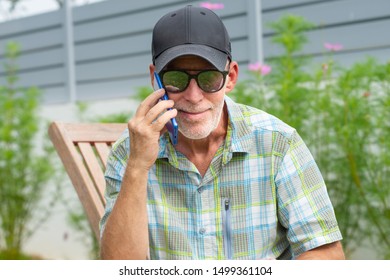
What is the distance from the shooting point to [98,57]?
20.2 ft

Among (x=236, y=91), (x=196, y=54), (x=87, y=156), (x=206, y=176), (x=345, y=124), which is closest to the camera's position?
(x=196, y=54)

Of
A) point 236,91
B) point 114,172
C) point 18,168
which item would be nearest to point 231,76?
point 114,172

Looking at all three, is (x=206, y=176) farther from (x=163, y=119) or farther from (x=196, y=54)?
(x=196, y=54)

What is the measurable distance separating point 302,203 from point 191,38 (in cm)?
57

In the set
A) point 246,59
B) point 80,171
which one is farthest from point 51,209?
point 80,171

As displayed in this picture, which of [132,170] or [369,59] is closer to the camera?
[132,170]

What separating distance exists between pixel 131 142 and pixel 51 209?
14.1 feet

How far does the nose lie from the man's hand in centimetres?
5

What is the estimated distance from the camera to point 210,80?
1843 millimetres

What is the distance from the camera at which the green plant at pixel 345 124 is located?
370 cm

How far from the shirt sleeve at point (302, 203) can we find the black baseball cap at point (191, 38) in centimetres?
35

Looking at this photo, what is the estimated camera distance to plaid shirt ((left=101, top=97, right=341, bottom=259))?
1906 mm

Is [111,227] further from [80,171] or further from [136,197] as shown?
[80,171]

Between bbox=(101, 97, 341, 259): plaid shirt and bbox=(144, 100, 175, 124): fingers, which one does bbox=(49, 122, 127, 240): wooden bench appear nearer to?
bbox=(101, 97, 341, 259): plaid shirt
